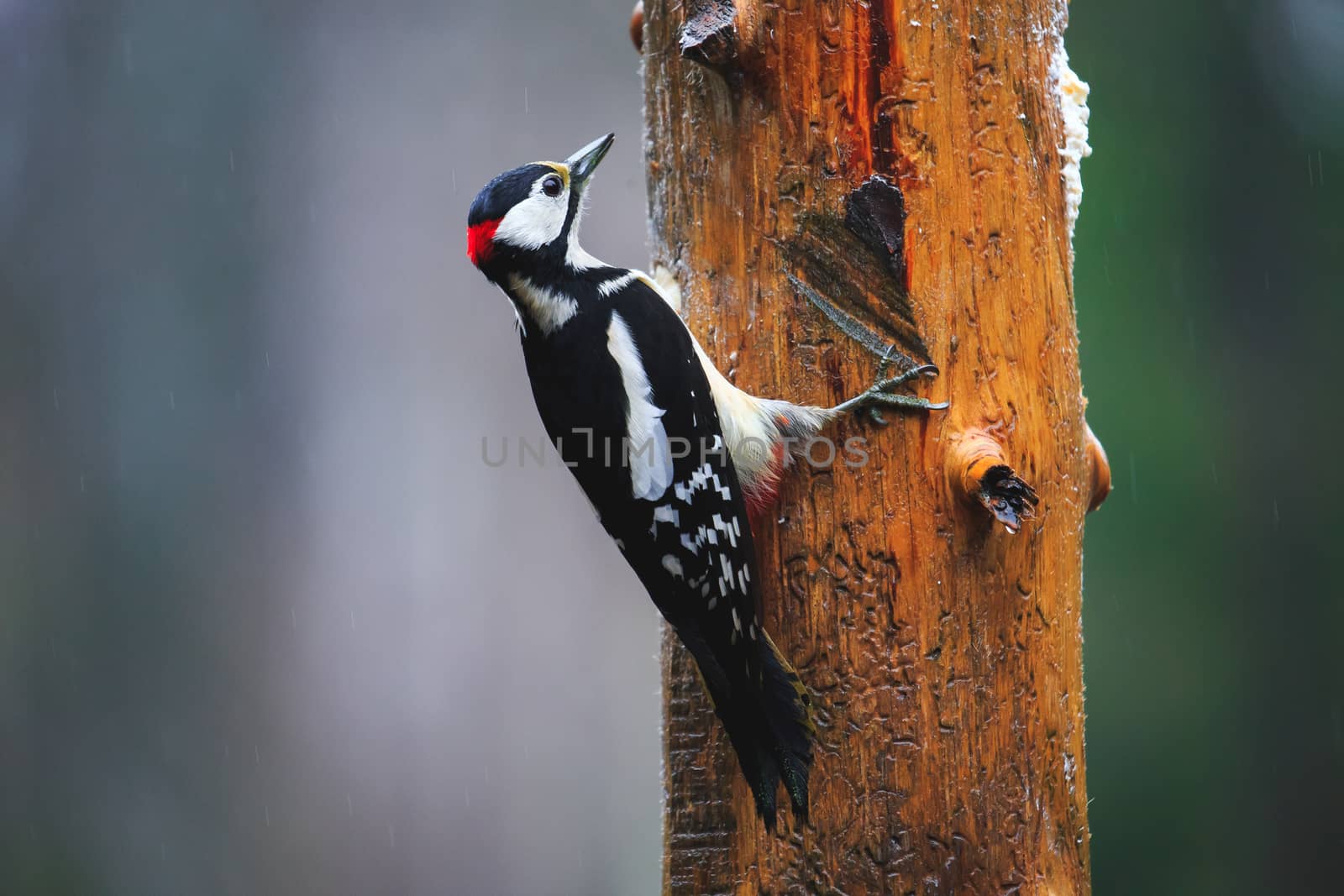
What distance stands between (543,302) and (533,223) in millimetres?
170

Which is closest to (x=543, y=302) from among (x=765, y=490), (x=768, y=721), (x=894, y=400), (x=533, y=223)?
(x=533, y=223)

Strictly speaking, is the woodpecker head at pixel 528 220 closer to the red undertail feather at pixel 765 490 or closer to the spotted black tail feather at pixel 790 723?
the red undertail feather at pixel 765 490

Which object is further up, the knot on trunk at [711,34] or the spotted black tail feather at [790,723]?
the knot on trunk at [711,34]

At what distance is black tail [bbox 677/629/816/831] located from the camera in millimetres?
1791

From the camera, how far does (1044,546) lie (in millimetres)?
1885

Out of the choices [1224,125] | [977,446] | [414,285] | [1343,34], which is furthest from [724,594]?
[1343,34]

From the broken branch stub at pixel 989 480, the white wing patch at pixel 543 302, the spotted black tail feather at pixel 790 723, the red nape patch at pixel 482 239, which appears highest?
the red nape patch at pixel 482 239

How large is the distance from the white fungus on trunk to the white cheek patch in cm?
104

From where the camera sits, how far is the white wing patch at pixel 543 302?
2219mm

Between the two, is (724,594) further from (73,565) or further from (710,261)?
(73,565)

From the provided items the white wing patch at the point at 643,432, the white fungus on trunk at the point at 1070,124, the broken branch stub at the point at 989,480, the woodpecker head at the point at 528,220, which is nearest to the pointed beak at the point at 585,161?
the woodpecker head at the point at 528,220

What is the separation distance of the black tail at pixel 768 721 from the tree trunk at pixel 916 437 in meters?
0.04

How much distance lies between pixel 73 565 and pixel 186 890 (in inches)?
58.6

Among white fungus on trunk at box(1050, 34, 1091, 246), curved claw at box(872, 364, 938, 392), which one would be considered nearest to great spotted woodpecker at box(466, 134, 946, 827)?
curved claw at box(872, 364, 938, 392)
